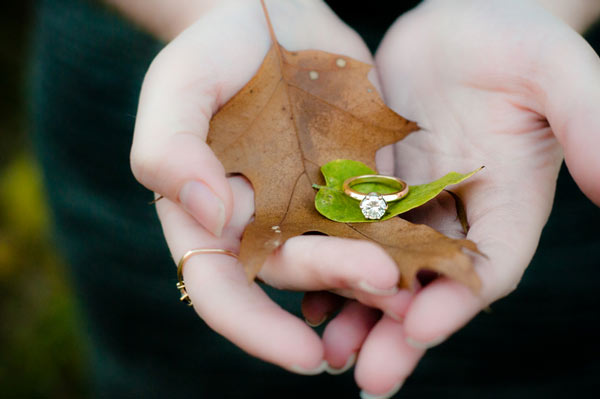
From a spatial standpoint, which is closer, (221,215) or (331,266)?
(331,266)

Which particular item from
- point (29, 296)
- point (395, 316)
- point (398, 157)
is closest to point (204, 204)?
point (395, 316)

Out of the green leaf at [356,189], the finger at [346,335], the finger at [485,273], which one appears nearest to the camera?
the finger at [485,273]

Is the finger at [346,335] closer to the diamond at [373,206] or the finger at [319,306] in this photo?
the finger at [319,306]

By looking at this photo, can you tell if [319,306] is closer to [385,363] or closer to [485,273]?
[385,363]

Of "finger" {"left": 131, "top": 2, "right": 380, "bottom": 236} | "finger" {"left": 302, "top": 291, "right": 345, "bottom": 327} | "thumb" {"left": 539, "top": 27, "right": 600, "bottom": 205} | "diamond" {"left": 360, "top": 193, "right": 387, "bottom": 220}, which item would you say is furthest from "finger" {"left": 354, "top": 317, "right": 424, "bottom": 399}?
"thumb" {"left": 539, "top": 27, "right": 600, "bottom": 205}

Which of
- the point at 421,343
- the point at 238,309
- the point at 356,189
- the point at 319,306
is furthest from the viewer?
the point at 356,189

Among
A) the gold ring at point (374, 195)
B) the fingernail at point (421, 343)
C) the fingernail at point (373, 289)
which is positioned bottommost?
the fingernail at point (421, 343)

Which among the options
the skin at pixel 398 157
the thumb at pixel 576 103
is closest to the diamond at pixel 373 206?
the skin at pixel 398 157

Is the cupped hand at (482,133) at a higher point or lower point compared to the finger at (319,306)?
higher

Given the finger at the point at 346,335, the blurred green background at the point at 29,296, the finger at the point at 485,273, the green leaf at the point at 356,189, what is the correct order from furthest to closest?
the blurred green background at the point at 29,296 → the green leaf at the point at 356,189 → the finger at the point at 346,335 → the finger at the point at 485,273
